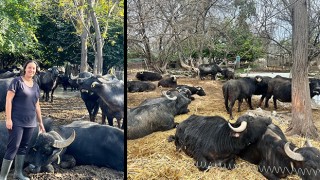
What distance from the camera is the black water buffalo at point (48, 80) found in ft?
9.11

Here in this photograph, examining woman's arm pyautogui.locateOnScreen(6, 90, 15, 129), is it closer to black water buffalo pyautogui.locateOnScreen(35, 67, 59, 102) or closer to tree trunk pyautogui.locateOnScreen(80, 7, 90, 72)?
black water buffalo pyautogui.locateOnScreen(35, 67, 59, 102)

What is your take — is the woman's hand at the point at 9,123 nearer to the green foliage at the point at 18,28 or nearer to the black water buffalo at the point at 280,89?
the green foliage at the point at 18,28

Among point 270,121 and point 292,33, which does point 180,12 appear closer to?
point 292,33

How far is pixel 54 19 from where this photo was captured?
287 centimetres

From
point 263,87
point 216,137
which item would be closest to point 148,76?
point 216,137

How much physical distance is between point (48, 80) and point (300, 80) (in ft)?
7.14

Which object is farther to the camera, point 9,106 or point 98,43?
point 98,43

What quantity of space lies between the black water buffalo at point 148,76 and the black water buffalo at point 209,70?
15.4 inches

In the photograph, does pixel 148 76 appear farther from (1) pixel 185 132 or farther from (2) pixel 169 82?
(1) pixel 185 132

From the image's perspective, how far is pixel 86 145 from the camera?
292cm

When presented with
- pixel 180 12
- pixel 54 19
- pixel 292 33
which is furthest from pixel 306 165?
pixel 54 19

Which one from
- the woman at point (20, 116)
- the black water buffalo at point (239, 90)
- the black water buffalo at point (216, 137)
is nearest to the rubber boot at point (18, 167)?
the woman at point (20, 116)

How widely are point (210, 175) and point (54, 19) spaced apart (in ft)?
6.23

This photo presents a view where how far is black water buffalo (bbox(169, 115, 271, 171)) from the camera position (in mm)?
2822
